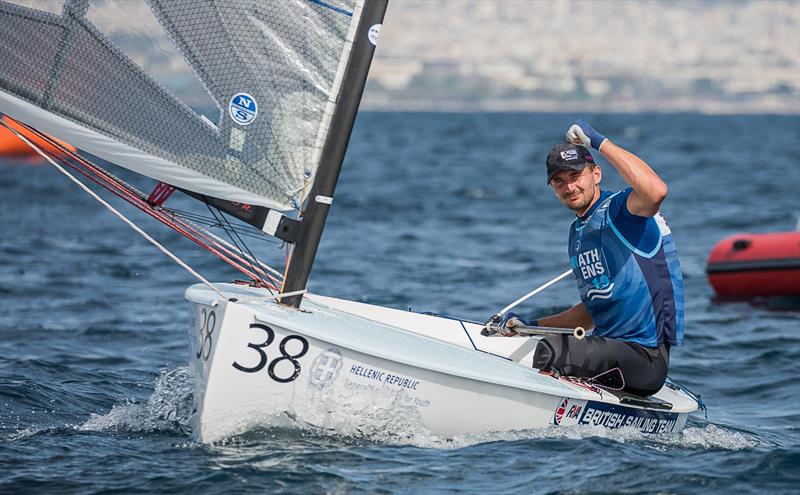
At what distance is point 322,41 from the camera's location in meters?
4.87

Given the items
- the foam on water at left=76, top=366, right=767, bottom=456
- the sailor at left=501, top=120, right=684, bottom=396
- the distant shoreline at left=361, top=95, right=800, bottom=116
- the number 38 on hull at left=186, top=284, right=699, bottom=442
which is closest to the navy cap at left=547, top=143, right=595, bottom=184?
the sailor at left=501, top=120, right=684, bottom=396

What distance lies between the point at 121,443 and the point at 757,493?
283 centimetres

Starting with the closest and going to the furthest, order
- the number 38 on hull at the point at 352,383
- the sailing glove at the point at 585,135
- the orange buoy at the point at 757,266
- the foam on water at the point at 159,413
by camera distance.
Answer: the number 38 on hull at the point at 352,383 < the sailing glove at the point at 585,135 < the foam on water at the point at 159,413 < the orange buoy at the point at 757,266

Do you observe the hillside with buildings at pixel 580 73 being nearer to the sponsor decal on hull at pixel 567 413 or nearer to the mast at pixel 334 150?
the sponsor decal on hull at pixel 567 413

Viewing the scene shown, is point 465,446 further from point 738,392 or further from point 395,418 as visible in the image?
point 738,392

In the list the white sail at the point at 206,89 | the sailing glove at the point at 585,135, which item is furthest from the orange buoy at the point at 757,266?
the white sail at the point at 206,89

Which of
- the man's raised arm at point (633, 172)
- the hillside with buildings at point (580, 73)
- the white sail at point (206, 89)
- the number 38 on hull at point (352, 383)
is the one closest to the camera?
the number 38 on hull at point (352, 383)

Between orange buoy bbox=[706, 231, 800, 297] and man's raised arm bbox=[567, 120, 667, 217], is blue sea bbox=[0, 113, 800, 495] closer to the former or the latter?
orange buoy bbox=[706, 231, 800, 297]

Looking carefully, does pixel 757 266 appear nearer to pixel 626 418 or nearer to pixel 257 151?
pixel 626 418

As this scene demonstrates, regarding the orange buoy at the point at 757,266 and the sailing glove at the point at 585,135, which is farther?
the orange buoy at the point at 757,266

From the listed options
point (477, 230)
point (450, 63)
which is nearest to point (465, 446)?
point (477, 230)

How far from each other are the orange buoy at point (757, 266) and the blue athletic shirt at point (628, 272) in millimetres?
5379

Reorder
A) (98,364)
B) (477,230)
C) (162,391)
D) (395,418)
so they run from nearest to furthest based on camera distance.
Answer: (395,418), (162,391), (98,364), (477,230)

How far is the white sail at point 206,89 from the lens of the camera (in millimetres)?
4844
